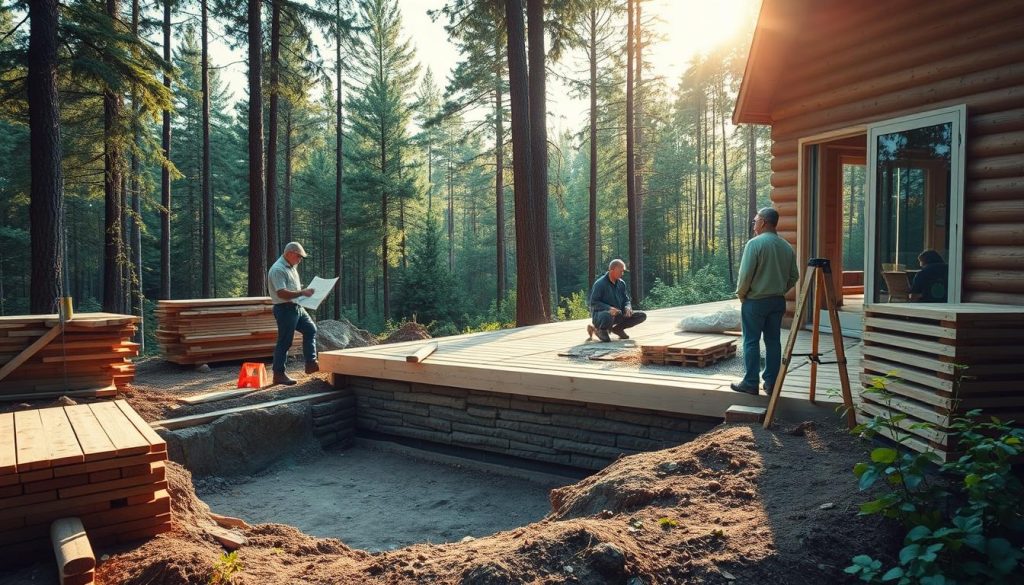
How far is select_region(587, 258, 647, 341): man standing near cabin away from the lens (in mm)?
8898

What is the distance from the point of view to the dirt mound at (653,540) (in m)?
2.96

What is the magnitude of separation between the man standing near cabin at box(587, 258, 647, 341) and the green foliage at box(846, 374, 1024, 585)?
5579mm

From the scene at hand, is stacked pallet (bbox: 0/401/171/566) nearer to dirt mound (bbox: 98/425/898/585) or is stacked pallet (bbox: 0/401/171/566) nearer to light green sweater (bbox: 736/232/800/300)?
dirt mound (bbox: 98/425/898/585)

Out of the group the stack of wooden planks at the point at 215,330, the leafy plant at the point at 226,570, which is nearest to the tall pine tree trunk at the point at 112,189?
the stack of wooden planks at the point at 215,330

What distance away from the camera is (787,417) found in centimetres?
503

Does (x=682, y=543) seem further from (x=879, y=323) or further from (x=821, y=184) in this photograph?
(x=821, y=184)

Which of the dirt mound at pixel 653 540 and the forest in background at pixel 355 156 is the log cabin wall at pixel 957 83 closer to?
the dirt mound at pixel 653 540

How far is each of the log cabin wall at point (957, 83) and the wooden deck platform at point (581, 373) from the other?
1.70m

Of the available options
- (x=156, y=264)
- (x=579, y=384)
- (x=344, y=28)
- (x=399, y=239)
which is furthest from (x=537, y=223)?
(x=156, y=264)

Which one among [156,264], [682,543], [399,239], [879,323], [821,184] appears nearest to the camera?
[682,543]

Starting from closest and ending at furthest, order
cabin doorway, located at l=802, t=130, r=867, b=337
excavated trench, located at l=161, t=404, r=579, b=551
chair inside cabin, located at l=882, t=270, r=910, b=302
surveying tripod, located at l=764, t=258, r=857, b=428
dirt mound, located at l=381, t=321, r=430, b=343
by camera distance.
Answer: surveying tripod, located at l=764, t=258, r=857, b=428, excavated trench, located at l=161, t=404, r=579, b=551, chair inside cabin, located at l=882, t=270, r=910, b=302, cabin doorway, located at l=802, t=130, r=867, b=337, dirt mound, located at l=381, t=321, r=430, b=343

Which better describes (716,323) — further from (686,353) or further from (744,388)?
(744,388)

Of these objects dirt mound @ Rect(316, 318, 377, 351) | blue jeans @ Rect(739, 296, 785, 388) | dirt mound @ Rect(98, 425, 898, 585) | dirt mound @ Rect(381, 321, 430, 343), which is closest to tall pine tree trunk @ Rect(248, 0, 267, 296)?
dirt mound @ Rect(316, 318, 377, 351)

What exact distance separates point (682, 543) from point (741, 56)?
95.7ft
